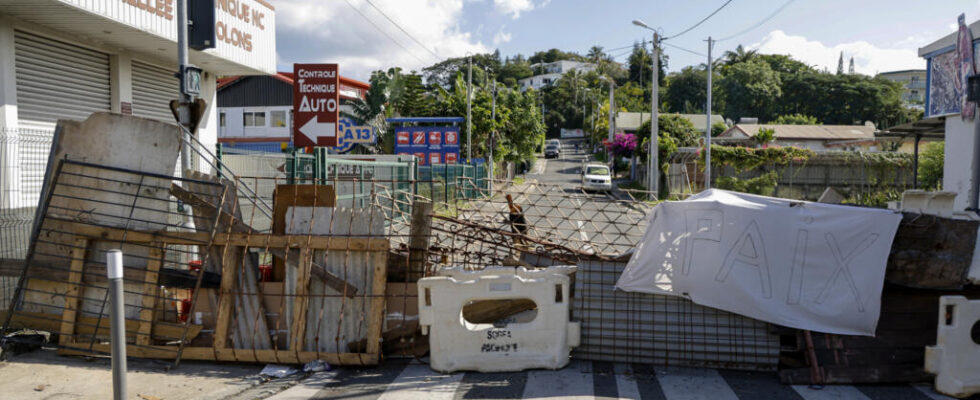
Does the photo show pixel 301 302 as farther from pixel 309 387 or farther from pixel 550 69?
pixel 550 69

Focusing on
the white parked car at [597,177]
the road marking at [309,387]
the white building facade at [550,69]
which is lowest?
the road marking at [309,387]

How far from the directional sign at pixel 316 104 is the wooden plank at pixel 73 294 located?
4.21 meters

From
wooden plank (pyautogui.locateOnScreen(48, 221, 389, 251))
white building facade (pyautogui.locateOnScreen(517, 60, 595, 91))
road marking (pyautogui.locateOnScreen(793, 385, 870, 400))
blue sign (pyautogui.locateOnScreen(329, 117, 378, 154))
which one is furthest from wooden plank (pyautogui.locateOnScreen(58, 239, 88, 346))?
white building facade (pyautogui.locateOnScreen(517, 60, 595, 91))

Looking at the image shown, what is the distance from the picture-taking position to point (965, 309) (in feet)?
18.8

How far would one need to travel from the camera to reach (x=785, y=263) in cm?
632

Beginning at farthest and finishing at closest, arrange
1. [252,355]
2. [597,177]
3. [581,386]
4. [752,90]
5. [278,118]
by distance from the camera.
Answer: [752,90] < [278,118] < [597,177] < [252,355] < [581,386]

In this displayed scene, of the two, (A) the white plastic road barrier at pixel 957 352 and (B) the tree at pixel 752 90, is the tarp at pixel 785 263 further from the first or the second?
(B) the tree at pixel 752 90

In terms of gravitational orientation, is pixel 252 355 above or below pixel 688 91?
below

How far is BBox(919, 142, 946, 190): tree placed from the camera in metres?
22.8

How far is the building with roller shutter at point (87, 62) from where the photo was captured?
9.06m

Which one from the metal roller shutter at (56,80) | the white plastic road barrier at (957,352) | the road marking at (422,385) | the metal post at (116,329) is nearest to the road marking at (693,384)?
the white plastic road barrier at (957,352)

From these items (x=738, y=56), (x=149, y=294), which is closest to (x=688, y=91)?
(x=738, y=56)

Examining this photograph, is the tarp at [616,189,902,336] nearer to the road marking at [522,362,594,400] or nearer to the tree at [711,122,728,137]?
the road marking at [522,362,594,400]

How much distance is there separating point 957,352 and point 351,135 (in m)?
35.2
